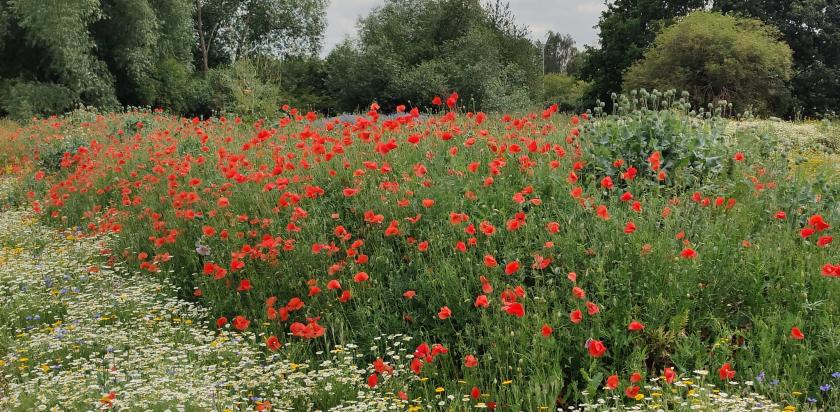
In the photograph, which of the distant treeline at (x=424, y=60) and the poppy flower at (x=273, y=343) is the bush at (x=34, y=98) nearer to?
the distant treeline at (x=424, y=60)

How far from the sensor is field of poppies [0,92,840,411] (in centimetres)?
339

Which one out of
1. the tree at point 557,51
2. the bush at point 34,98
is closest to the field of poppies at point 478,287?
the bush at point 34,98

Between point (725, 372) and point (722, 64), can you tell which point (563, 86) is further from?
point (725, 372)

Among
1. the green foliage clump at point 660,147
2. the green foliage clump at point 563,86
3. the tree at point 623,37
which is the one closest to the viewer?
the green foliage clump at point 660,147

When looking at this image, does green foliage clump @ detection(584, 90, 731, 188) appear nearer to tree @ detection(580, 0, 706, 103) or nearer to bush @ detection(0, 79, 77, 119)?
bush @ detection(0, 79, 77, 119)

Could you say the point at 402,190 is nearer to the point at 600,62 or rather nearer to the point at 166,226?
the point at 166,226

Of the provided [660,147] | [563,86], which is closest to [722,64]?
[660,147]

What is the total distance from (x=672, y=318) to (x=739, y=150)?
2735 mm

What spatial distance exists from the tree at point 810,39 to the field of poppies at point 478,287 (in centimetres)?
3045

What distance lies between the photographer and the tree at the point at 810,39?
31.5 metres

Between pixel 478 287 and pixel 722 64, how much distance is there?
25.3 meters

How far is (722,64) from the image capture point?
2577 cm

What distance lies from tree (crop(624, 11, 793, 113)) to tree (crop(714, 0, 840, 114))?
16.1 feet

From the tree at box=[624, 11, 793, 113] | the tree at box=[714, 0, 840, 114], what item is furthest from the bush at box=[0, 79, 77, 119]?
the tree at box=[714, 0, 840, 114]
